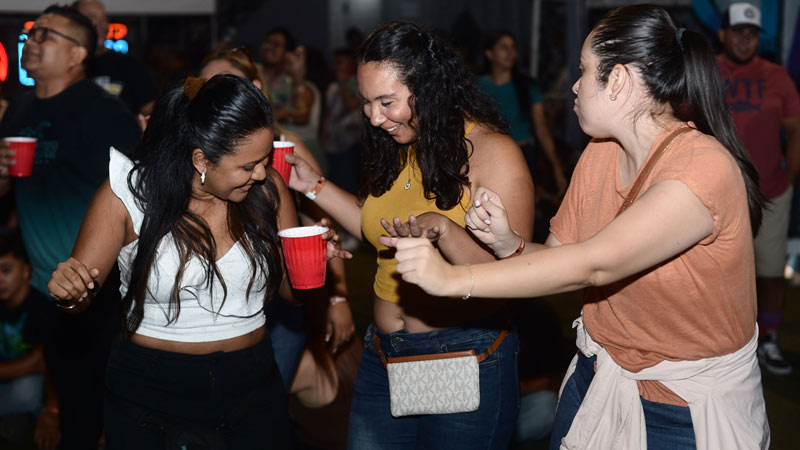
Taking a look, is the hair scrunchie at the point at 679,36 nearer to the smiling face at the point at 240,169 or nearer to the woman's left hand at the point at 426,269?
the woman's left hand at the point at 426,269

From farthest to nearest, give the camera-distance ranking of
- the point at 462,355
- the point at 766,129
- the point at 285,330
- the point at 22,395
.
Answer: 1. the point at 766,129
2. the point at 22,395
3. the point at 285,330
4. the point at 462,355

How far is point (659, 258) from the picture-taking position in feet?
5.13

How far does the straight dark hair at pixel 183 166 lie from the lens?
2170 mm

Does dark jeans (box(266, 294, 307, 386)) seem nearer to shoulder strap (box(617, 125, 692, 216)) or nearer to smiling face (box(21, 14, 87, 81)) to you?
smiling face (box(21, 14, 87, 81))

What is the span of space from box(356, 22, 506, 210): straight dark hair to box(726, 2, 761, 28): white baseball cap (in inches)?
126

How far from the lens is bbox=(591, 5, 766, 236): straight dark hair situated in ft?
5.78

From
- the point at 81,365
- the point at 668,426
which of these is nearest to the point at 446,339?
the point at 668,426

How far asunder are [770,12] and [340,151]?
448 cm

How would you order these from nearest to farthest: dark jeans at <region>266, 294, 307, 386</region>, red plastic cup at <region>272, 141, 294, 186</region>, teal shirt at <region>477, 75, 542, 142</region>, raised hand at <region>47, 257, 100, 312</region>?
raised hand at <region>47, 257, 100, 312</region>
red plastic cup at <region>272, 141, 294, 186</region>
dark jeans at <region>266, 294, 307, 386</region>
teal shirt at <region>477, 75, 542, 142</region>

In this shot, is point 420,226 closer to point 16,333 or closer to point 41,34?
point 41,34

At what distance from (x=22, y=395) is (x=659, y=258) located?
380 cm

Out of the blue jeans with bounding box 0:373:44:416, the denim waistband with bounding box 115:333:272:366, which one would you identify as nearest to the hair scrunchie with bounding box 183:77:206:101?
the denim waistband with bounding box 115:333:272:366

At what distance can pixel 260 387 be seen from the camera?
2.30 metres

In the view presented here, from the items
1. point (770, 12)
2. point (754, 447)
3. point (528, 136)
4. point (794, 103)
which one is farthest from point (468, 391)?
point (770, 12)
